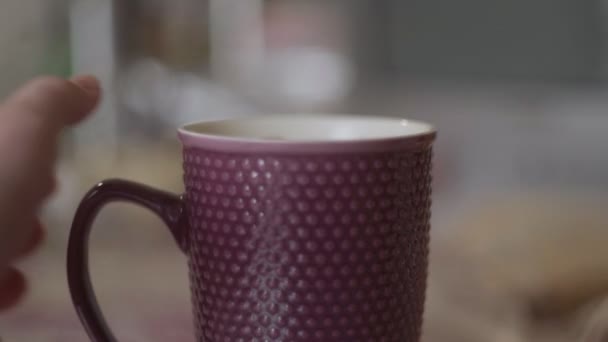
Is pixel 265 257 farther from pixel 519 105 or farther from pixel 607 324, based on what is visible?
pixel 519 105

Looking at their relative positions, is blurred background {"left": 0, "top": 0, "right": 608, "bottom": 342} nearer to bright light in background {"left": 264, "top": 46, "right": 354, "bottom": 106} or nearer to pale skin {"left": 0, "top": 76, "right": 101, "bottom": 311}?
bright light in background {"left": 264, "top": 46, "right": 354, "bottom": 106}

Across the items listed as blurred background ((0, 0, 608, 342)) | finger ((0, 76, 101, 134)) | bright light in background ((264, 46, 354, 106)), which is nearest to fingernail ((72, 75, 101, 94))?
finger ((0, 76, 101, 134))

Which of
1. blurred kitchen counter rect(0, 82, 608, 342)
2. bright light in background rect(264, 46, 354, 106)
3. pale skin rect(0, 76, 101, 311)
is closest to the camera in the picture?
pale skin rect(0, 76, 101, 311)

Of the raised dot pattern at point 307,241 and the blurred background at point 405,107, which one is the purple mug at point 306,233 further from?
the blurred background at point 405,107

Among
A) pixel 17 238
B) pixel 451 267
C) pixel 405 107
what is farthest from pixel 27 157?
pixel 405 107

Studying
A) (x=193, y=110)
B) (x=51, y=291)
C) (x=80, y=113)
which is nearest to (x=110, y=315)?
(x=51, y=291)

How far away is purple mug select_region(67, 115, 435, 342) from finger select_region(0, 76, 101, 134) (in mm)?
49

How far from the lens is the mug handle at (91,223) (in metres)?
0.39

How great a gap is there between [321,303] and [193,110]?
1.28m

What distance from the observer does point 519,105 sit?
151 centimetres

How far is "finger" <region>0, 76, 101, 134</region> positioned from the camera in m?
0.32

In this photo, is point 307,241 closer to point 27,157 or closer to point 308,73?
point 27,157

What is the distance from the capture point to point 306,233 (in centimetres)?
35

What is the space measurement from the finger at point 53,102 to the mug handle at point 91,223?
5 cm
